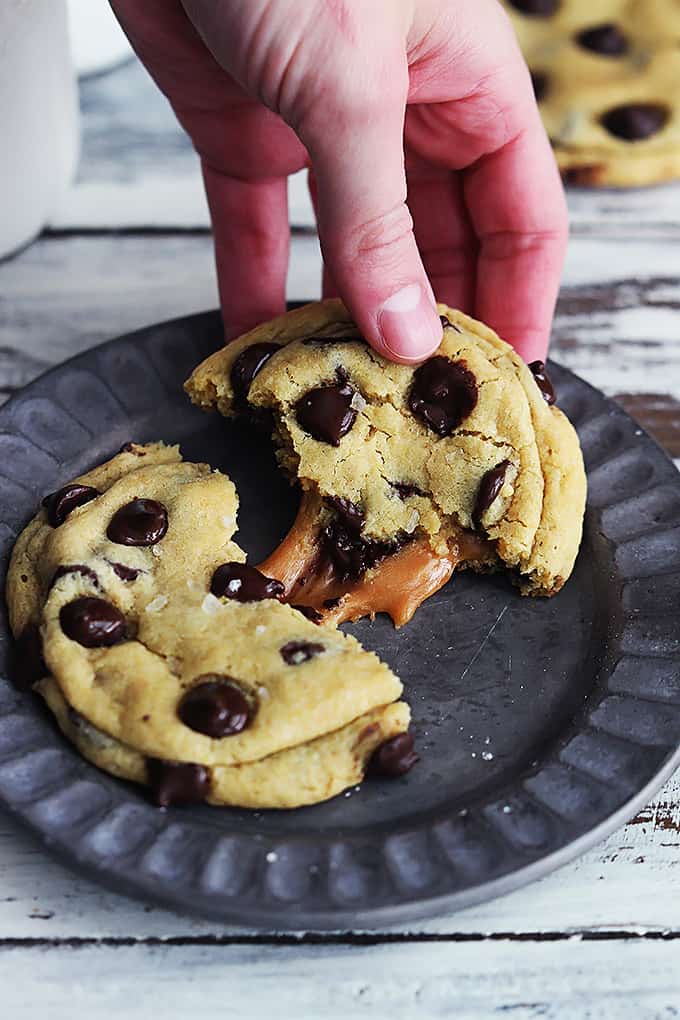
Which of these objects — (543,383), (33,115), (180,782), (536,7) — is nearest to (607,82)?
(536,7)

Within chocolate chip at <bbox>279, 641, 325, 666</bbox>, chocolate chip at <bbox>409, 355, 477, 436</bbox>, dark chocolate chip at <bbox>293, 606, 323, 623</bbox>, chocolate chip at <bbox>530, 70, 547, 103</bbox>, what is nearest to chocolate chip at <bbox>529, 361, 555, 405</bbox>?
chocolate chip at <bbox>409, 355, 477, 436</bbox>

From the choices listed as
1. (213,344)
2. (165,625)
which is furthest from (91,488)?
(213,344)

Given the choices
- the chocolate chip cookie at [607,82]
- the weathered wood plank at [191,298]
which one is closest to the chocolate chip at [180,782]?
the weathered wood plank at [191,298]

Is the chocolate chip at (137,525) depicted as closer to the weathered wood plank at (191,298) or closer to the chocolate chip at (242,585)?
the chocolate chip at (242,585)

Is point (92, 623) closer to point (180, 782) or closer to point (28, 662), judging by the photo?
point (28, 662)

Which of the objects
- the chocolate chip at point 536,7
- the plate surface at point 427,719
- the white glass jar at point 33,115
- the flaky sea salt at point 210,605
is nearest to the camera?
the plate surface at point 427,719
